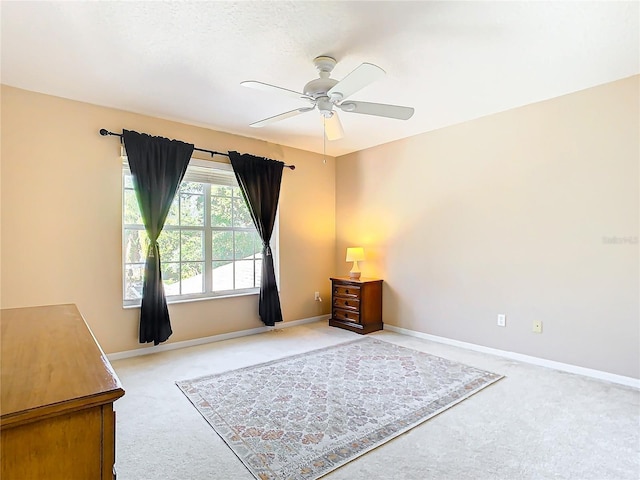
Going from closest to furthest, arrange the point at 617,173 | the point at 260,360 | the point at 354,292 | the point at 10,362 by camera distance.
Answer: the point at 10,362 < the point at 617,173 < the point at 260,360 < the point at 354,292

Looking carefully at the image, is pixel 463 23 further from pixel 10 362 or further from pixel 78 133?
pixel 78 133

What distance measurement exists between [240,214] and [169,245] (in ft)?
3.13

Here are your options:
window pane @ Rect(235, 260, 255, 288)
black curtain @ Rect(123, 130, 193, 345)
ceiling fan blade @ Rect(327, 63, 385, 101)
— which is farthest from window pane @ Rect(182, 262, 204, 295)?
ceiling fan blade @ Rect(327, 63, 385, 101)

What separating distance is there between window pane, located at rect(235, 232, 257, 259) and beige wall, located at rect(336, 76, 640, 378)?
164cm

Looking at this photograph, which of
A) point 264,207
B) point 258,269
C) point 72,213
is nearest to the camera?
point 72,213

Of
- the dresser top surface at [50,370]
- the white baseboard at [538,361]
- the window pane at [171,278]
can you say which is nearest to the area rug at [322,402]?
the white baseboard at [538,361]

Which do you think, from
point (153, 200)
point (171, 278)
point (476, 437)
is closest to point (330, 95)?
point (153, 200)

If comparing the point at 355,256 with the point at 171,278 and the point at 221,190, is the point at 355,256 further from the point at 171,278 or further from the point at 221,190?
the point at 171,278

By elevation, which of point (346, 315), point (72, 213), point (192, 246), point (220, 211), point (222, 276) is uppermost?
point (220, 211)

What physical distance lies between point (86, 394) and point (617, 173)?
147 inches

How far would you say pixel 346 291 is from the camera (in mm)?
4676

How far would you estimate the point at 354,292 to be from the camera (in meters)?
4.57

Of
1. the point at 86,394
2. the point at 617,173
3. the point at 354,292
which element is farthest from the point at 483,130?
the point at 86,394

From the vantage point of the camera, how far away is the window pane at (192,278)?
13.1ft
